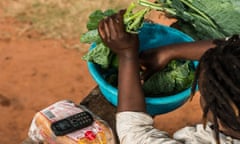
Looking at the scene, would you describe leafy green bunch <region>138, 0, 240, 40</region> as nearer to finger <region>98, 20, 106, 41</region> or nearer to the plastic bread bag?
finger <region>98, 20, 106, 41</region>

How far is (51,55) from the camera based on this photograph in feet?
9.77

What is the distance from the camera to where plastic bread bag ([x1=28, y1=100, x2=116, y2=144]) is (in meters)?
1.65

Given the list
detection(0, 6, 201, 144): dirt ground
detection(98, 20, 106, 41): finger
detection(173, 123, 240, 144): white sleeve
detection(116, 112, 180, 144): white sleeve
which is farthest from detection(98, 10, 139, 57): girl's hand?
detection(0, 6, 201, 144): dirt ground

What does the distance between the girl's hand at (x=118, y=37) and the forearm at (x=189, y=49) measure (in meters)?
0.16

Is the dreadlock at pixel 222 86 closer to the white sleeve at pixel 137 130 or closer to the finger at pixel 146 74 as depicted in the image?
the white sleeve at pixel 137 130

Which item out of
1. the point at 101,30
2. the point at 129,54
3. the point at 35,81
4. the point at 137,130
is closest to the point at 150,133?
the point at 137,130

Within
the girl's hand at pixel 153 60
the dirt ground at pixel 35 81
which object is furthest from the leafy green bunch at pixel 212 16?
the dirt ground at pixel 35 81

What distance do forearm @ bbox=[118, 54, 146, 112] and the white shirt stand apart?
1.2 inches

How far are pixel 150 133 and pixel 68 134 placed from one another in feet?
1.06

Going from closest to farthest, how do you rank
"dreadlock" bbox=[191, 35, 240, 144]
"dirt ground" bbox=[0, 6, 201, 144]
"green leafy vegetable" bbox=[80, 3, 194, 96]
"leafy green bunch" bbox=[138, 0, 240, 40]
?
"dreadlock" bbox=[191, 35, 240, 144], "green leafy vegetable" bbox=[80, 3, 194, 96], "leafy green bunch" bbox=[138, 0, 240, 40], "dirt ground" bbox=[0, 6, 201, 144]

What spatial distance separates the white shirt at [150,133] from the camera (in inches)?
55.6

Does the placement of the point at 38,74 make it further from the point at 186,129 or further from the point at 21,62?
the point at 186,129

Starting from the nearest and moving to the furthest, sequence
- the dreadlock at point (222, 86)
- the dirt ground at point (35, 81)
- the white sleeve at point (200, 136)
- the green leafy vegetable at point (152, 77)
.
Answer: the dreadlock at point (222, 86) → the white sleeve at point (200, 136) → the green leafy vegetable at point (152, 77) → the dirt ground at point (35, 81)

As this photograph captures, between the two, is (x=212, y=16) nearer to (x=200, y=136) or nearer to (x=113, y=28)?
(x=113, y=28)
